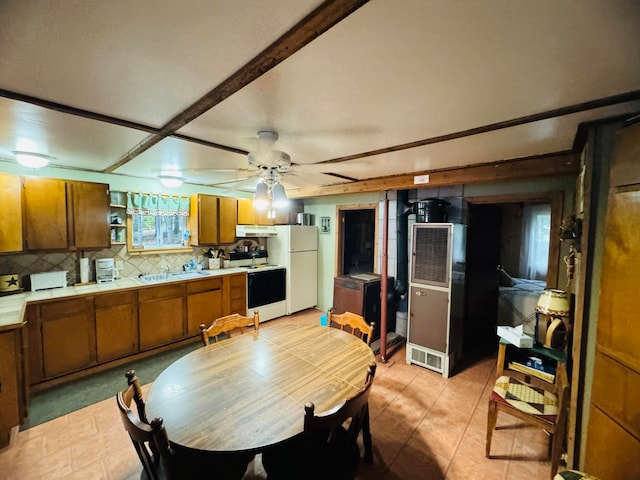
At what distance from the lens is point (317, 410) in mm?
1348

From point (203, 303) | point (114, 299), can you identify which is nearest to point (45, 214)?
point (114, 299)

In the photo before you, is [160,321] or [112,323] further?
[160,321]

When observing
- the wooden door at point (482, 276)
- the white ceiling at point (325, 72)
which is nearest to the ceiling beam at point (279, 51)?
the white ceiling at point (325, 72)

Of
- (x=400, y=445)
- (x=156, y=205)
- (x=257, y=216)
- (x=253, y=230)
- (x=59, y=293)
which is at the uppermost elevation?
(x=156, y=205)

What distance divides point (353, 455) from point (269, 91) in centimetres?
189

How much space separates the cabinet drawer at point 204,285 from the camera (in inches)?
144

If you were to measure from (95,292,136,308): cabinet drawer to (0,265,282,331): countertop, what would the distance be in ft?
0.24

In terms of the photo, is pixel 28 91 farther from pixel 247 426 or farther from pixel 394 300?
pixel 394 300

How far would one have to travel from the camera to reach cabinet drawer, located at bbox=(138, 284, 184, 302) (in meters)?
3.24

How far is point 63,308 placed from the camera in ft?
8.92

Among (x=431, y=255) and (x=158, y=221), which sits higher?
(x=158, y=221)

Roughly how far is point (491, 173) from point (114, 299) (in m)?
4.24

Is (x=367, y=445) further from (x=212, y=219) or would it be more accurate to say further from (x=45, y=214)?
(x=45, y=214)

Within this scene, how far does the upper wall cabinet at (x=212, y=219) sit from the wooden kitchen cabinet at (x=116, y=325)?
1.26 metres
